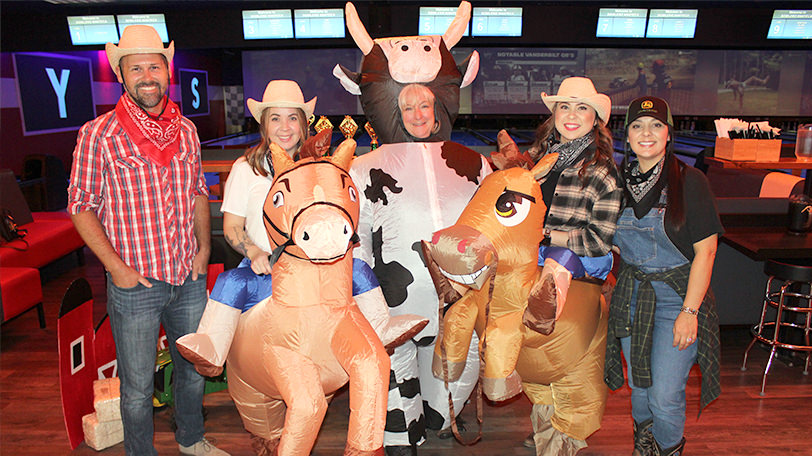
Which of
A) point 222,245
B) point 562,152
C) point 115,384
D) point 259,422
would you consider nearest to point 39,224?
point 222,245

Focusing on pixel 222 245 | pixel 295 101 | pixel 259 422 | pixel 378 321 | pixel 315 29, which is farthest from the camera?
pixel 315 29

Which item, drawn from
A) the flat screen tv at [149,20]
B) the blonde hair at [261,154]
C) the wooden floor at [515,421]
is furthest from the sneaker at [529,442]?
the flat screen tv at [149,20]

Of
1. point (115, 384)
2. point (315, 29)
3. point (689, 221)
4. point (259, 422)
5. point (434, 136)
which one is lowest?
point (115, 384)

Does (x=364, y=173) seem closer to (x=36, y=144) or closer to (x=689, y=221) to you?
(x=689, y=221)

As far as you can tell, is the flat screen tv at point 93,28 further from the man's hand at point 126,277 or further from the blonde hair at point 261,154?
the man's hand at point 126,277

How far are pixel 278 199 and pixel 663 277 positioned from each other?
1.31m

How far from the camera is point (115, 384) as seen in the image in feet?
8.15

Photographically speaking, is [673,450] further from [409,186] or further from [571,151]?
[409,186]

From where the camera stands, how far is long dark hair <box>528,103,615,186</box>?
1872 mm

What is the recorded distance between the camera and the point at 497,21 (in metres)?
5.60

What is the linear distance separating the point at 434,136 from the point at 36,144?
762 cm

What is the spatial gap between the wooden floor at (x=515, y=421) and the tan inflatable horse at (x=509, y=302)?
0.72 meters

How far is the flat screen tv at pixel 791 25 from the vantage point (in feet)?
18.6

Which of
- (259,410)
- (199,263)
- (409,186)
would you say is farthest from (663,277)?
(199,263)
